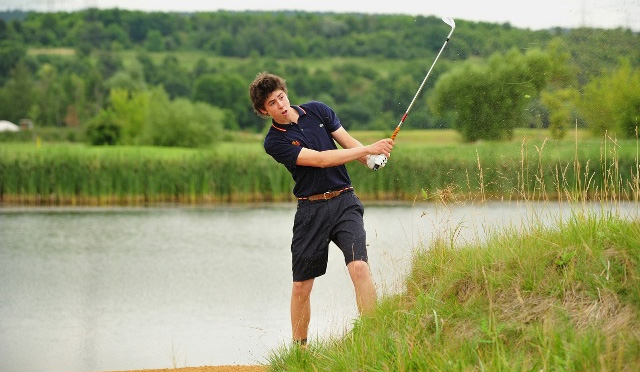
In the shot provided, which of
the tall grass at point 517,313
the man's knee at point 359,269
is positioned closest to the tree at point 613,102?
the tall grass at point 517,313

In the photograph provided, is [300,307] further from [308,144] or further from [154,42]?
[154,42]

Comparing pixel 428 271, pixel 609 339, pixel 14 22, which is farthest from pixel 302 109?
pixel 14 22

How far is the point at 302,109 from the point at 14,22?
9445 centimetres

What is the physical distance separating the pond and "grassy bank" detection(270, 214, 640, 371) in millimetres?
382

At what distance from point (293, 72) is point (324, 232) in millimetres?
69110

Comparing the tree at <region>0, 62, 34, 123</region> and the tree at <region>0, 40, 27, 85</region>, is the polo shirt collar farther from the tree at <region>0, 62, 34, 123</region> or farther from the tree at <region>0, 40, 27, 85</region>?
the tree at <region>0, 40, 27, 85</region>

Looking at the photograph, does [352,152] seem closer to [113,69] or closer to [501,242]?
[501,242]

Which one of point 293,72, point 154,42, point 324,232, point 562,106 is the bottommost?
point 324,232

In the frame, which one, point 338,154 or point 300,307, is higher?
point 338,154

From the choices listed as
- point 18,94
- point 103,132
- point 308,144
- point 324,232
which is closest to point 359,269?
point 324,232

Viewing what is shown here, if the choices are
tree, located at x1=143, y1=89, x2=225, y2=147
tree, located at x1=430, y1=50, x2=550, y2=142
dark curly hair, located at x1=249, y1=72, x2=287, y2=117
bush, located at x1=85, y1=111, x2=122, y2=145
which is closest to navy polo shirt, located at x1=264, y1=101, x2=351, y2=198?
dark curly hair, located at x1=249, y1=72, x2=287, y2=117

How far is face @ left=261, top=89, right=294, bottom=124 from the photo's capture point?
577cm

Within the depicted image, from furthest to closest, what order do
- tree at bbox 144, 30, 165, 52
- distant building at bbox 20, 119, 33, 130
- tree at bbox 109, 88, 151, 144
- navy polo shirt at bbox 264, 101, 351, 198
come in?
tree at bbox 144, 30, 165, 52, distant building at bbox 20, 119, 33, 130, tree at bbox 109, 88, 151, 144, navy polo shirt at bbox 264, 101, 351, 198

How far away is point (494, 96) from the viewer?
53.2ft
